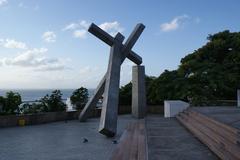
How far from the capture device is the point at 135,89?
22094mm

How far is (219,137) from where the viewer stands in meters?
8.34

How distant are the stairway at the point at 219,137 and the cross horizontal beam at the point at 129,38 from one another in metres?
8.45

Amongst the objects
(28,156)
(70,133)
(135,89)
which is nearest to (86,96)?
(135,89)

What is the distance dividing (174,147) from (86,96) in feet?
55.9

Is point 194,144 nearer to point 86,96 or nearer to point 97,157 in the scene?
point 97,157

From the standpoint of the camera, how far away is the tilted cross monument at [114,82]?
1405cm

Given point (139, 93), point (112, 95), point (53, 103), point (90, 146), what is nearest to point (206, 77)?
point (139, 93)

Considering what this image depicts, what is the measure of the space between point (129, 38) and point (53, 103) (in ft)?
22.8

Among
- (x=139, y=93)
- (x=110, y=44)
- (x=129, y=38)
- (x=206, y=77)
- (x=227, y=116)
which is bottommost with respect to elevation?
(x=227, y=116)

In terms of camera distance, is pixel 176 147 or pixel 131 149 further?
pixel 131 149

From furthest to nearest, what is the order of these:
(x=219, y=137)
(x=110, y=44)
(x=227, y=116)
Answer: (x=110, y=44)
(x=227, y=116)
(x=219, y=137)

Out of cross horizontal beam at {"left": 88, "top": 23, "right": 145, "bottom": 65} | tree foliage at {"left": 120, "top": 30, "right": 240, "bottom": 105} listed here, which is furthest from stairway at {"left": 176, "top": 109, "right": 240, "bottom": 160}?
tree foliage at {"left": 120, "top": 30, "right": 240, "bottom": 105}

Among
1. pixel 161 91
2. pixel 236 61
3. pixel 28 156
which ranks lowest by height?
pixel 28 156

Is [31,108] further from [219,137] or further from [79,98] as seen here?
[219,137]
